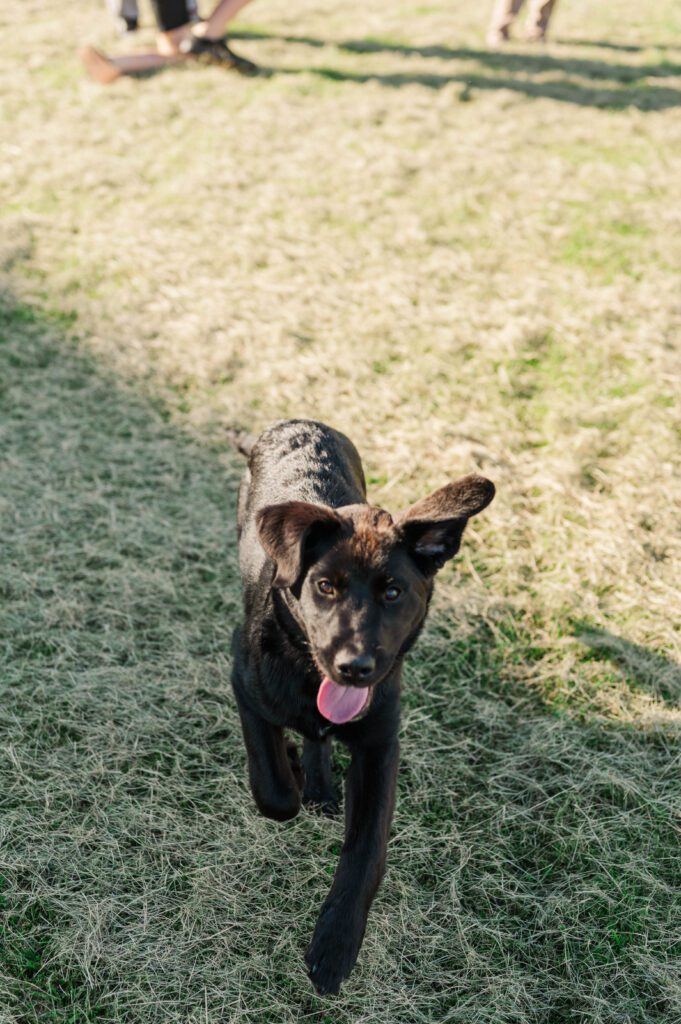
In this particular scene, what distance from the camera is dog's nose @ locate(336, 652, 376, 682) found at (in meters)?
2.86


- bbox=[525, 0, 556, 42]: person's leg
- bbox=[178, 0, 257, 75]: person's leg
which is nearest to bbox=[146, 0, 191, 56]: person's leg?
bbox=[178, 0, 257, 75]: person's leg

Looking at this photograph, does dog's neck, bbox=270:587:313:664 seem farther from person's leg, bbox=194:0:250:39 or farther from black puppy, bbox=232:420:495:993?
person's leg, bbox=194:0:250:39

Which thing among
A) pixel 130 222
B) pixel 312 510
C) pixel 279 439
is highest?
pixel 312 510

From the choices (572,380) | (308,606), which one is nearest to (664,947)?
(308,606)

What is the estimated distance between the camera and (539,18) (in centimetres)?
1347

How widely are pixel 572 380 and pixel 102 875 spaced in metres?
4.52

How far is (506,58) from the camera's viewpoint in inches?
500

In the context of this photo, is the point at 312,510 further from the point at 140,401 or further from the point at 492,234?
the point at 492,234

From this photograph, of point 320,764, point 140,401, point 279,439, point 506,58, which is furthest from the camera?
point 506,58

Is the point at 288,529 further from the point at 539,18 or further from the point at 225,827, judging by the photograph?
the point at 539,18

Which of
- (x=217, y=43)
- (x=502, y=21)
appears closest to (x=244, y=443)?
(x=217, y=43)

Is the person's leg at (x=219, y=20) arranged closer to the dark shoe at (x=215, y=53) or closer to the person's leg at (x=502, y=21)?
the dark shoe at (x=215, y=53)

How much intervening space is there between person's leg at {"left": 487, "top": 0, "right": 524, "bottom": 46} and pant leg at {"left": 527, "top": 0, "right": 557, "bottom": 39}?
1.16 ft

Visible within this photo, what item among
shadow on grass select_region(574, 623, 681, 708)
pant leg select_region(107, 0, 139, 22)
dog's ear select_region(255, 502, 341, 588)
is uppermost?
dog's ear select_region(255, 502, 341, 588)
